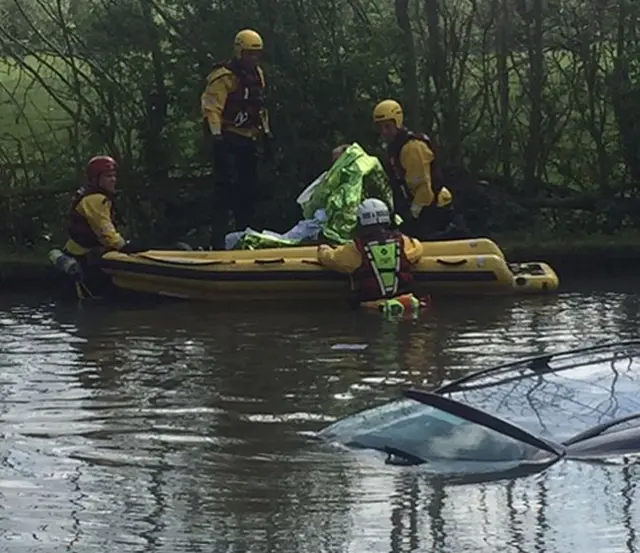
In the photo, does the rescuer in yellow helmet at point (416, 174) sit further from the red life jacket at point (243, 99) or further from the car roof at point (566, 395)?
the car roof at point (566, 395)

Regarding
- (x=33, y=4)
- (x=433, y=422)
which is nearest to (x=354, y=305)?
(x=33, y=4)

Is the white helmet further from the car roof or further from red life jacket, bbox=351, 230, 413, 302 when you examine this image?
the car roof

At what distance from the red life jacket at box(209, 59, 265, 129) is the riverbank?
243 cm

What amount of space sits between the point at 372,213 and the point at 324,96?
173 inches

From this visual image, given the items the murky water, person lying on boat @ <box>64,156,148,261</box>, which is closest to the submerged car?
the murky water

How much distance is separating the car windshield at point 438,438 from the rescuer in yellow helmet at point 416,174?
8842 millimetres

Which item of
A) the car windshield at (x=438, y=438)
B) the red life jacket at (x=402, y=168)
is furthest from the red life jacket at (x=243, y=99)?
the car windshield at (x=438, y=438)

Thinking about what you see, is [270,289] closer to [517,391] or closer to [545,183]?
[545,183]

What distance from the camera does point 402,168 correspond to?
17016mm

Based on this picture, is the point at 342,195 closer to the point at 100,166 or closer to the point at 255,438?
the point at 100,166

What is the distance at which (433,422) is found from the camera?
7.77m

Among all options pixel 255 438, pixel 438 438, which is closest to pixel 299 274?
pixel 255 438

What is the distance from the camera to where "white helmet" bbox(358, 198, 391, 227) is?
49.1 ft

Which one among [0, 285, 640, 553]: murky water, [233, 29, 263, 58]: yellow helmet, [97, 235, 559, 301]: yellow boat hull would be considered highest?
[233, 29, 263, 58]: yellow helmet
